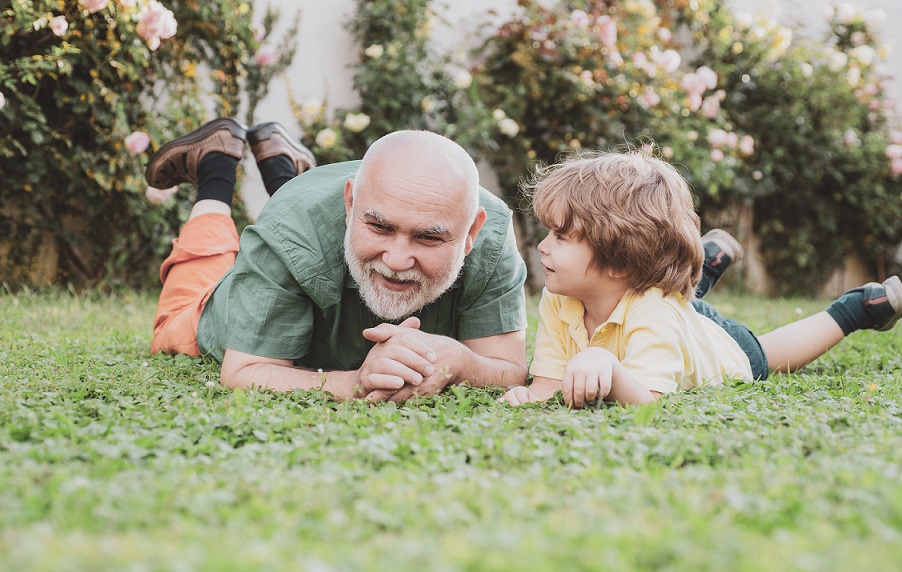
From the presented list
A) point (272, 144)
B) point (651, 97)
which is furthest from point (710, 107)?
point (272, 144)

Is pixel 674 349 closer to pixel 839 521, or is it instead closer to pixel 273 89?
pixel 839 521

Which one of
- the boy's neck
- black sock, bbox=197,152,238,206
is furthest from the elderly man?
black sock, bbox=197,152,238,206

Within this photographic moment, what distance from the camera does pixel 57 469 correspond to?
1.67 m

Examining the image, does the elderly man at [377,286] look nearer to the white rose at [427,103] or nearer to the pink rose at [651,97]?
the white rose at [427,103]

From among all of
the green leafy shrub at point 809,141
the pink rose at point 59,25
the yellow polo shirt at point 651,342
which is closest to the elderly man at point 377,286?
the yellow polo shirt at point 651,342

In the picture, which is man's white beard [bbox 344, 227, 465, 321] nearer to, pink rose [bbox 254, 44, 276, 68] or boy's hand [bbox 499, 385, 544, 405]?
boy's hand [bbox 499, 385, 544, 405]

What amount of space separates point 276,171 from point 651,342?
7.41 feet

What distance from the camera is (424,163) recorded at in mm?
2785

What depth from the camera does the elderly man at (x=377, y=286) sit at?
2.73m

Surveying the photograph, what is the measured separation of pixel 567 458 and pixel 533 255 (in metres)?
5.65

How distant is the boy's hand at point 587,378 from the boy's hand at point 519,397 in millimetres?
163

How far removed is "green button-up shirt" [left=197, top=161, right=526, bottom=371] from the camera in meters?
2.86

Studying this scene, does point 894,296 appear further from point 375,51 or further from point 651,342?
point 375,51

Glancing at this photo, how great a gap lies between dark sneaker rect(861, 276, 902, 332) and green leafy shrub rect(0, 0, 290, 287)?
3.91 m
